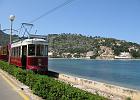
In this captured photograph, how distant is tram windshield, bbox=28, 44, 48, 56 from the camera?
30.1 m

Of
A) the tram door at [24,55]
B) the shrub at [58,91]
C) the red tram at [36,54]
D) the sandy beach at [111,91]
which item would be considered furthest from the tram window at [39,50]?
the shrub at [58,91]

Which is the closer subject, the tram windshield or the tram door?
the tram windshield

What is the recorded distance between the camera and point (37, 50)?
3017 cm

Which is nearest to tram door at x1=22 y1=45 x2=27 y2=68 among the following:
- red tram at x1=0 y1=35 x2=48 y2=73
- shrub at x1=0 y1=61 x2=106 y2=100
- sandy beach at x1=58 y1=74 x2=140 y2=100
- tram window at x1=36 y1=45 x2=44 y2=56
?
red tram at x1=0 y1=35 x2=48 y2=73

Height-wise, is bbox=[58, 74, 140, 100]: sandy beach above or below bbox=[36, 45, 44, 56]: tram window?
below

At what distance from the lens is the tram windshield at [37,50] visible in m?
30.1

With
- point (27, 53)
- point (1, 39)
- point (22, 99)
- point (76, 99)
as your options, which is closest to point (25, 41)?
point (27, 53)

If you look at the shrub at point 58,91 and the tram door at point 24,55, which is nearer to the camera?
the shrub at point 58,91

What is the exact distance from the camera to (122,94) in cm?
1738

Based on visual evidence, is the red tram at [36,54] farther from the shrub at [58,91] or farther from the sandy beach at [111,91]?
the shrub at [58,91]

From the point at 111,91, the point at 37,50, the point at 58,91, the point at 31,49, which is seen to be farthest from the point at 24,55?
the point at 58,91

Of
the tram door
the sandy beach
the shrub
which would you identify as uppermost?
the tram door

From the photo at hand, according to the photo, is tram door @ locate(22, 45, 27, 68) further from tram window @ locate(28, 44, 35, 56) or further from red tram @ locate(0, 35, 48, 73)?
tram window @ locate(28, 44, 35, 56)

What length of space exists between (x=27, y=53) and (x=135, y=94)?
630 inches
